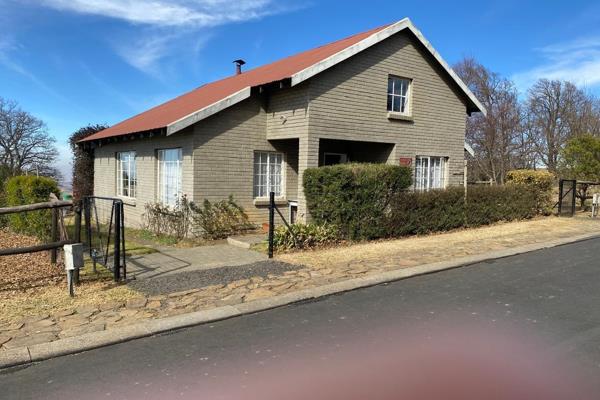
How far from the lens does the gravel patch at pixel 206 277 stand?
714 centimetres

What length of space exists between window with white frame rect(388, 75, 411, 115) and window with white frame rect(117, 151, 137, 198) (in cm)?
845

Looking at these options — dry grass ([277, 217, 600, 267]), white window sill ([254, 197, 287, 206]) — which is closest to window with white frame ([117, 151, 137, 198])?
white window sill ([254, 197, 287, 206])

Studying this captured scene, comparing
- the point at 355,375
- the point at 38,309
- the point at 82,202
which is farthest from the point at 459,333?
the point at 82,202

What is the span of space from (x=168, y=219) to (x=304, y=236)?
14.1ft

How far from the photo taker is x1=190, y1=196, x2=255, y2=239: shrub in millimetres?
11969

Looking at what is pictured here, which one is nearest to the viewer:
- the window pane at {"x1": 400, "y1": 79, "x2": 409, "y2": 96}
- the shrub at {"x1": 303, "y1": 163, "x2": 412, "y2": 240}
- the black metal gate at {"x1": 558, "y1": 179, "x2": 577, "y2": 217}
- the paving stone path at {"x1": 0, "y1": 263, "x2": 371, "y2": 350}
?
the paving stone path at {"x1": 0, "y1": 263, "x2": 371, "y2": 350}

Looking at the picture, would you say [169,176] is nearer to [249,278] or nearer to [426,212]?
[249,278]

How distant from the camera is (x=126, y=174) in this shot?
16.0 meters

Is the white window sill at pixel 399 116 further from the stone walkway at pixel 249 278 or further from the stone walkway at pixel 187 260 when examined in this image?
the stone walkway at pixel 187 260

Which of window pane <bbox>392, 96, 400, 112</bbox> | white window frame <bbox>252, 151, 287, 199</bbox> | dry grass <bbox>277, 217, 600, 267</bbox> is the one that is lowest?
dry grass <bbox>277, 217, 600, 267</bbox>

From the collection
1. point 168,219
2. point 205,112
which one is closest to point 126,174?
point 168,219

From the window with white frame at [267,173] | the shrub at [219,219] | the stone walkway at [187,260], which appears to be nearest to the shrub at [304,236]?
the stone walkway at [187,260]

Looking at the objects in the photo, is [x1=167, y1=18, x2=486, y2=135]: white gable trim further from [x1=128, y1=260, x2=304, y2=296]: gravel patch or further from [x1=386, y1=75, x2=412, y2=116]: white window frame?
[x1=128, y1=260, x2=304, y2=296]: gravel patch

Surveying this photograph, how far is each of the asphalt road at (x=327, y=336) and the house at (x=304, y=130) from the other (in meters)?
5.96
